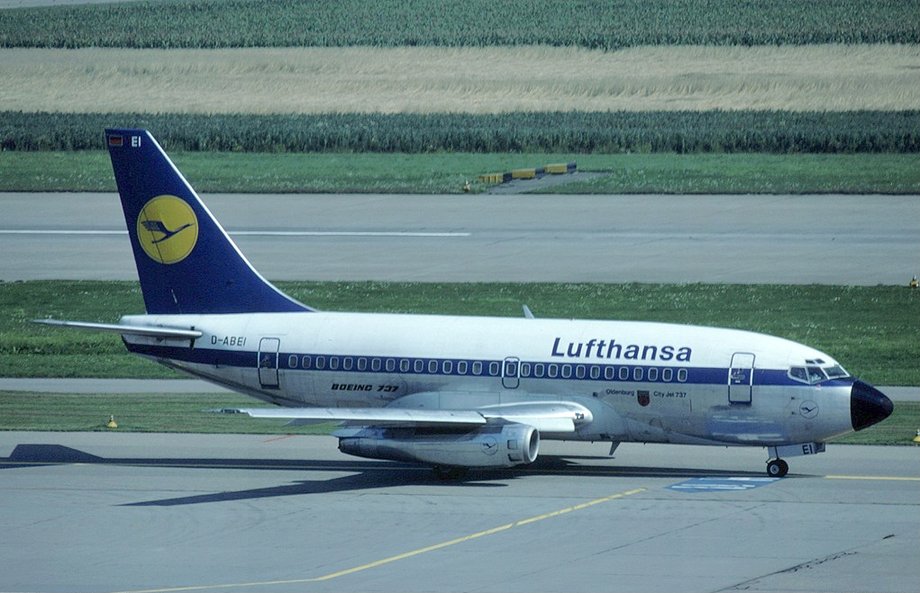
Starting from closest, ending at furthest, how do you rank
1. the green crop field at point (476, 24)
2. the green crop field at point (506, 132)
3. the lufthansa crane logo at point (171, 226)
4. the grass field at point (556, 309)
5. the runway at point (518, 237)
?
the lufthansa crane logo at point (171, 226) → the grass field at point (556, 309) → the runway at point (518, 237) → the green crop field at point (506, 132) → the green crop field at point (476, 24)

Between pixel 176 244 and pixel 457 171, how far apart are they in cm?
5637

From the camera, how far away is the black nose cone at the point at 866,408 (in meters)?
39.2

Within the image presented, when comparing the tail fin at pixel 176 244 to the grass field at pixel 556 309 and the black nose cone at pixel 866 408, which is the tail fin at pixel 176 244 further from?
the black nose cone at pixel 866 408

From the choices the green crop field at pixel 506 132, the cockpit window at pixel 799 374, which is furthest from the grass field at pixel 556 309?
the green crop field at pixel 506 132

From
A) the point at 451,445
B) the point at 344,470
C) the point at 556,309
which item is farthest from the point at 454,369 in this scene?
the point at 556,309

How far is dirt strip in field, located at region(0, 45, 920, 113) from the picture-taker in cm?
12494

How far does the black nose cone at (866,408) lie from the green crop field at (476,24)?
104m

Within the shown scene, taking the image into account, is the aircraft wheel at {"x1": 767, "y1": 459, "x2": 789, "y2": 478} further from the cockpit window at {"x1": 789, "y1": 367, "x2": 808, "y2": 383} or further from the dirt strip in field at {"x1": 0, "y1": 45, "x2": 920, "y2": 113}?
the dirt strip in field at {"x1": 0, "y1": 45, "x2": 920, "y2": 113}

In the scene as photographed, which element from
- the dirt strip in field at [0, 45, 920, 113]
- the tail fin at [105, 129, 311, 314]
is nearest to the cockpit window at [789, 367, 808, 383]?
the tail fin at [105, 129, 311, 314]

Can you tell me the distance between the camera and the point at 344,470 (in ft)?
140

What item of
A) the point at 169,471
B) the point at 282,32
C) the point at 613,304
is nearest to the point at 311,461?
the point at 169,471

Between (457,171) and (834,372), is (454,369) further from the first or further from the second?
(457,171)

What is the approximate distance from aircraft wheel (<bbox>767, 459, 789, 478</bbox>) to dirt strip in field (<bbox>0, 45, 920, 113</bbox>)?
8136 centimetres

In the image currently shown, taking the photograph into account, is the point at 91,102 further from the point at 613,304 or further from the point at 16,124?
the point at 613,304
